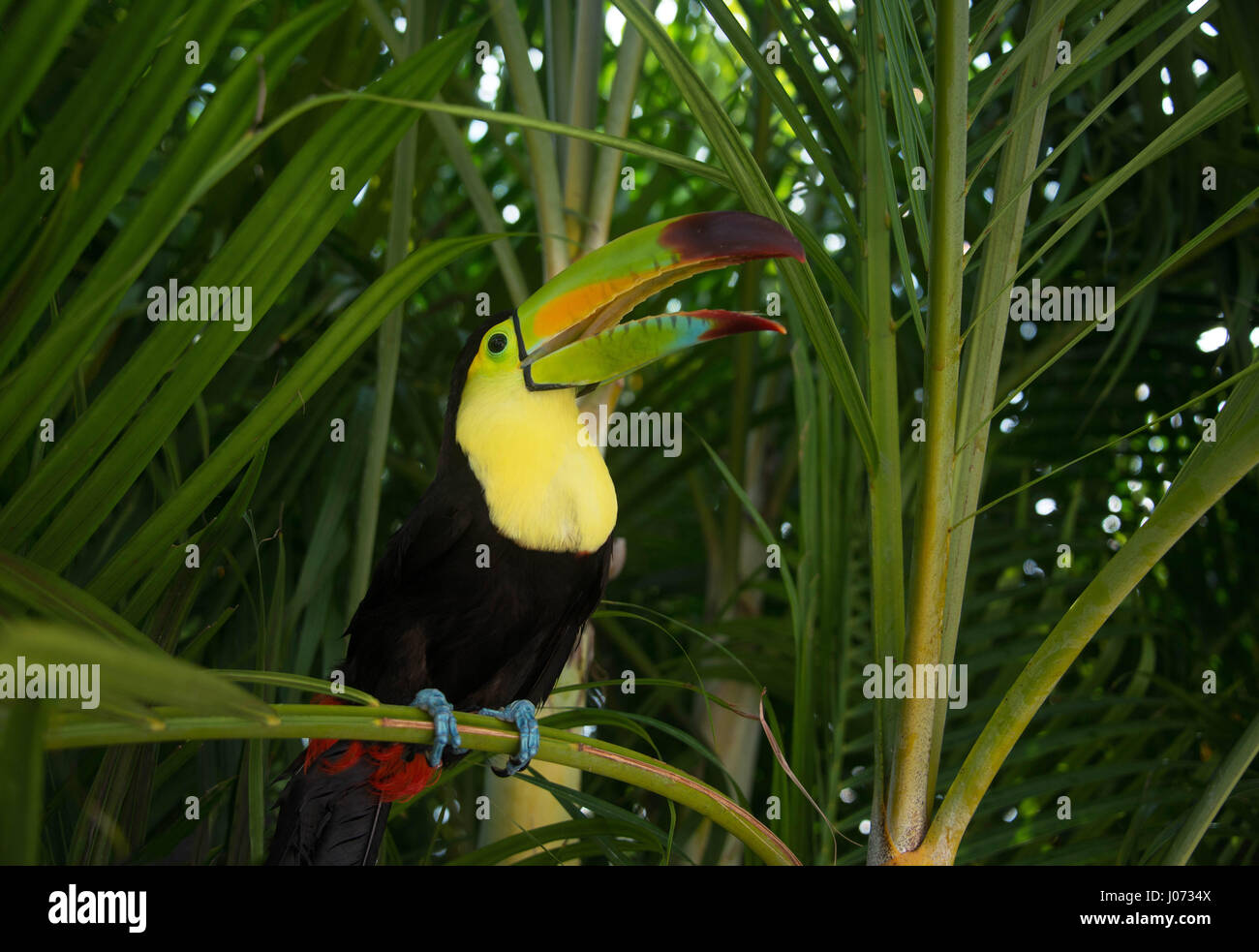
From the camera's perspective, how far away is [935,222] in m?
0.85

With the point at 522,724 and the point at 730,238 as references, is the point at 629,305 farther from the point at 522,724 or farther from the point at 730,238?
the point at 522,724

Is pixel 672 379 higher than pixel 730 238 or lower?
higher

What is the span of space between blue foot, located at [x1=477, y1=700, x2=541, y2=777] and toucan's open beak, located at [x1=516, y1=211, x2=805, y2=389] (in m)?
0.38

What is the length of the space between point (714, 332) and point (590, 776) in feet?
3.15

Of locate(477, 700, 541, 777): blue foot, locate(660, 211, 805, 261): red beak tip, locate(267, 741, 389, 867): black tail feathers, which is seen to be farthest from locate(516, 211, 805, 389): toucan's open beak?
locate(267, 741, 389, 867): black tail feathers

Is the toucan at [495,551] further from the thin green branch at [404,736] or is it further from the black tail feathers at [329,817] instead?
the thin green branch at [404,736]

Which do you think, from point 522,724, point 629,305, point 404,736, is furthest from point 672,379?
point 404,736

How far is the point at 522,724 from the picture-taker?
1.16 m

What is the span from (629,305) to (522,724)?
0.49 m

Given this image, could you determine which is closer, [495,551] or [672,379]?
[495,551]

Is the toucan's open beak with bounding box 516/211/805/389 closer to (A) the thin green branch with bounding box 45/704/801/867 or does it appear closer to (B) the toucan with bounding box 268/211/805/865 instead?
(B) the toucan with bounding box 268/211/805/865
